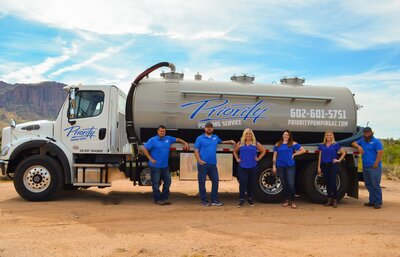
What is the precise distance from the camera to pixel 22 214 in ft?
28.6

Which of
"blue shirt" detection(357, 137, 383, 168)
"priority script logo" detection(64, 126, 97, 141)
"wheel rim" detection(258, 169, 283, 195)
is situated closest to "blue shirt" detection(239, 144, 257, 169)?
"wheel rim" detection(258, 169, 283, 195)

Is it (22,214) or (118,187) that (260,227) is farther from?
(118,187)

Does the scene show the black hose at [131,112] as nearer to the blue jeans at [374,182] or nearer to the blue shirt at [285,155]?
the blue shirt at [285,155]

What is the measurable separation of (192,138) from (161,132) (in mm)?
1110

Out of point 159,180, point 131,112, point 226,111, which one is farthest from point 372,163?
point 131,112

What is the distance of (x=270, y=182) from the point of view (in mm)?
10766

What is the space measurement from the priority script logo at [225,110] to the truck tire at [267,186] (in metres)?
1.27

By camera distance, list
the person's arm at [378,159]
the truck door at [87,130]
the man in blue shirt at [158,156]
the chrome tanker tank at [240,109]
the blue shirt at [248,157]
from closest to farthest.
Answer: the blue shirt at [248,157], the man in blue shirt at [158,156], the person's arm at [378,159], the truck door at [87,130], the chrome tanker tank at [240,109]

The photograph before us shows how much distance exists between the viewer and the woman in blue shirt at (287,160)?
33.1 ft

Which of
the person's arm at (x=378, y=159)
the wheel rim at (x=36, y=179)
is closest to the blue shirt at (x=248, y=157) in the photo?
the person's arm at (x=378, y=159)

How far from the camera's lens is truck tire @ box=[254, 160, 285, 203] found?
1059cm

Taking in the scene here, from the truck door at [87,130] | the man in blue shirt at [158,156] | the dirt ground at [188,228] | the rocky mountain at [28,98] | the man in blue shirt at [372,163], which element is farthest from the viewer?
the rocky mountain at [28,98]

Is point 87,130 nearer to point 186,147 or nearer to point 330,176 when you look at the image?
point 186,147

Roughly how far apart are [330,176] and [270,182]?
1483mm
